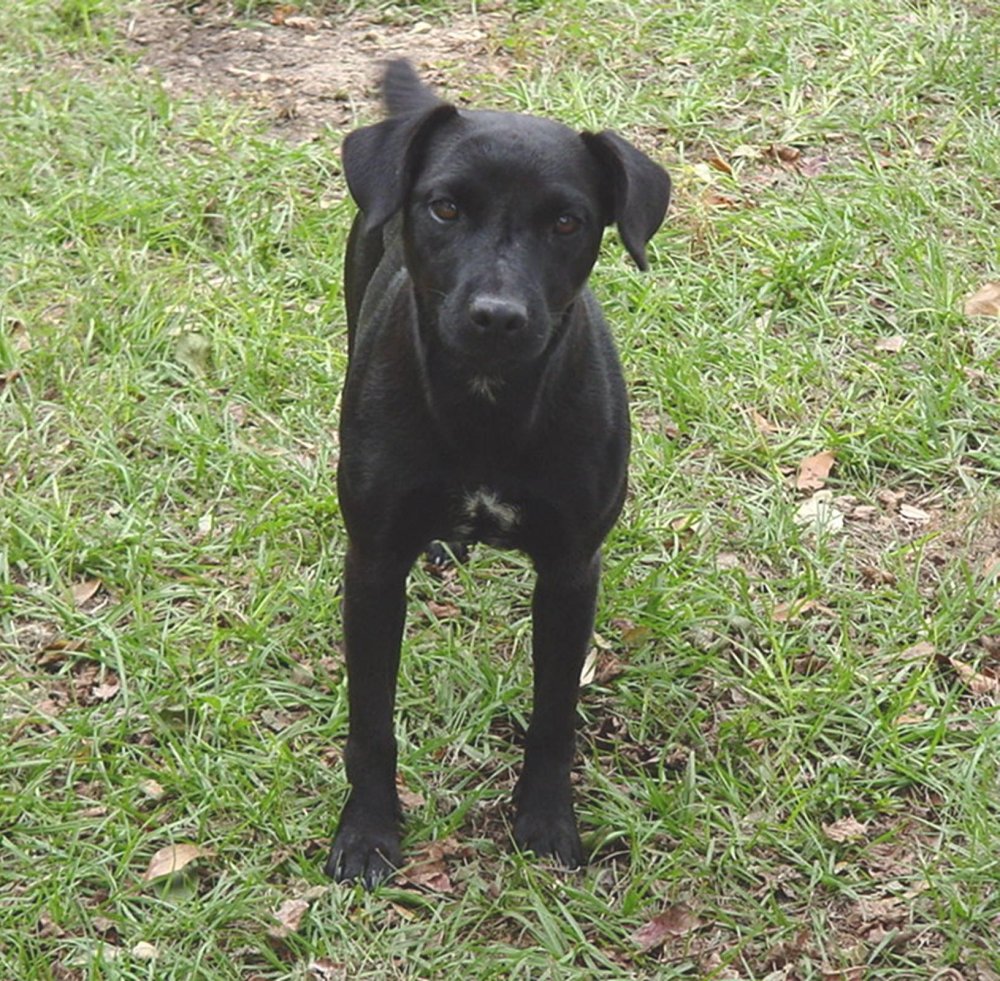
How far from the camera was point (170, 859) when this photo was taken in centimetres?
373

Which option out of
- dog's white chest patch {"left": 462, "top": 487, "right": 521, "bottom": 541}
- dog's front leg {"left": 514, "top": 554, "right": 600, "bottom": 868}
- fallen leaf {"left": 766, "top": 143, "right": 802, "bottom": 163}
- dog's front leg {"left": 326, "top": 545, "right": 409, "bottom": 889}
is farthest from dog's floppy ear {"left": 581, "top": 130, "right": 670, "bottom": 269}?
fallen leaf {"left": 766, "top": 143, "right": 802, "bottom": 163}

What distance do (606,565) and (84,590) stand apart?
1431mm

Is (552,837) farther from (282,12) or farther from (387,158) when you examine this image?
(282,12)

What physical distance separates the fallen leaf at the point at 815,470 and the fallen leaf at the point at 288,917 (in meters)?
2.09

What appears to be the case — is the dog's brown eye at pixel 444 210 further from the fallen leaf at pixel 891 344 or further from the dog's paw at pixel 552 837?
the fallen leaf at pixel 891 344

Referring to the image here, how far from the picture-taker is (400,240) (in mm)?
3752

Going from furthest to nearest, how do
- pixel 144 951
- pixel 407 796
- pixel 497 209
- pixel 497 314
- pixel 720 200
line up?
pixel 720 200
pixel 407 796
pixel 144 951
pixel 497 209
pixel 497 314

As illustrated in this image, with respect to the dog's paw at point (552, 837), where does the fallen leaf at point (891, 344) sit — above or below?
above

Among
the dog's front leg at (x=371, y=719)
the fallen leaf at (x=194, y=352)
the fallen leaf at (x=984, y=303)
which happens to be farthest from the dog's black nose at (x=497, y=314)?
the fallen leaf at (x=984, y=303)

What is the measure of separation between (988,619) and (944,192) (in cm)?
225

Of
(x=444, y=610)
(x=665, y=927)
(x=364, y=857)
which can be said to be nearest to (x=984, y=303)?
(x=444, y=610)

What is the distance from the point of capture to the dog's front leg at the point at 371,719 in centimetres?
356

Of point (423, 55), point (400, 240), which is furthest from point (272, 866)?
point (423, 55)

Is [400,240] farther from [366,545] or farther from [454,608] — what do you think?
[454,608]
